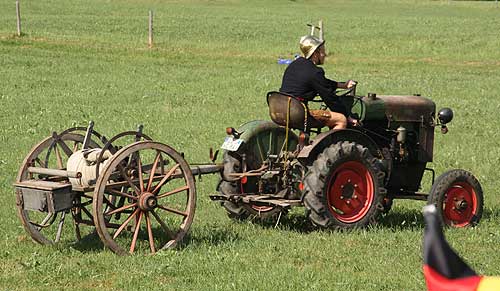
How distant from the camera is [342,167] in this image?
30.8ft

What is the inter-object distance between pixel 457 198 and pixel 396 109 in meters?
1.17

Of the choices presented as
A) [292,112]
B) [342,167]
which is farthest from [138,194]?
[342,167]

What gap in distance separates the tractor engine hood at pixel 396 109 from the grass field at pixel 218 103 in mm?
1156

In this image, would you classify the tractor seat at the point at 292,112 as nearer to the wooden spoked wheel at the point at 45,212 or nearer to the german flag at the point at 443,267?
the wooden spoked wheel at the point at 45,212

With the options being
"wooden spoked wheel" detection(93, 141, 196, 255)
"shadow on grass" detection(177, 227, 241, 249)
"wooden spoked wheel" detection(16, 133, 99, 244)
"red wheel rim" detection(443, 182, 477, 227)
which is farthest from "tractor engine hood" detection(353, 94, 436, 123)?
"wooden spoked wheel" detection(16, 133, 99, 244)

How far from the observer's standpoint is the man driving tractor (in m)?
9.48

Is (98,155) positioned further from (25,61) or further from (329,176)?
(25,61)

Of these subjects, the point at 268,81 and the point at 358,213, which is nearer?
the point at 358,213

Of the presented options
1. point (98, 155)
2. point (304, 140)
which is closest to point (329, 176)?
point (304, 140)

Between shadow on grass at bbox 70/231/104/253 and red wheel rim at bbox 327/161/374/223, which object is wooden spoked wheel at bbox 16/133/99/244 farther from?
red wheel rim at bbox 327/161/374/223

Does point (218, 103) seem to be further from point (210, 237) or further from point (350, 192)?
point (210, 237)

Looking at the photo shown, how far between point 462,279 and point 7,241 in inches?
269

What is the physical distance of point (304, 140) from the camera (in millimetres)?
9586

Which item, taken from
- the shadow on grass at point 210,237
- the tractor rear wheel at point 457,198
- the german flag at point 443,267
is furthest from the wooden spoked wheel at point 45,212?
the german flag at point 443,267
